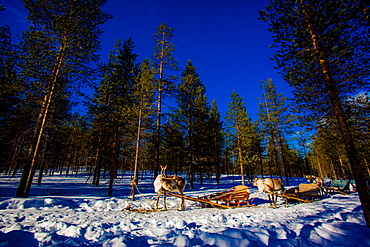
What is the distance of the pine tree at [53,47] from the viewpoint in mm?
8938

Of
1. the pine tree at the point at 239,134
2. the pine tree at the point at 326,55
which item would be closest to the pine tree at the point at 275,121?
the pine tree at the point at 239,134

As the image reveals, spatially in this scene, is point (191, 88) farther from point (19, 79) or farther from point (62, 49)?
point (19, 79)

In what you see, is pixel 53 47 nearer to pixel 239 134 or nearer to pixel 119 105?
pixel 119 105

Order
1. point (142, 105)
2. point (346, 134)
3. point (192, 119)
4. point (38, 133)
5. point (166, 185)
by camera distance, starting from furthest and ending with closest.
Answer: point (192, 119) → point (142, 105) → point (38, 133) → point (166, 185) → point (346, 134)

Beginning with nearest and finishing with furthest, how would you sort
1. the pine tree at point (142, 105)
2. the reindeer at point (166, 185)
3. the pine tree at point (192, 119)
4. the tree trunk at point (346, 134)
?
the tree trunk at point (346, 134) < the reindeer at point (166, 185) < the pine tree at point (142, 105) < the pine tree at point (192, 119)

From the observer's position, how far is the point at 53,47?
9625 millimetres

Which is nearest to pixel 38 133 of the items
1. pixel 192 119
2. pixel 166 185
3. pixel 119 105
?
pixel 119 105

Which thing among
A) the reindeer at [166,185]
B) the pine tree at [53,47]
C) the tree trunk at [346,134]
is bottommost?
the reindeer at [166,185]

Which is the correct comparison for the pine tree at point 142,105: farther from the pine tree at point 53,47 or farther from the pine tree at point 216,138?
the pine tree at point 216,138

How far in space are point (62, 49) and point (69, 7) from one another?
3.28 m

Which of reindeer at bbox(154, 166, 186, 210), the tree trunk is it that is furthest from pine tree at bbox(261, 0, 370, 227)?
reindeer at bbox(154, 166, 186, 210)

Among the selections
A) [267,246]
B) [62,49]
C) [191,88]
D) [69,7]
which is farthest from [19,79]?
[191,88]

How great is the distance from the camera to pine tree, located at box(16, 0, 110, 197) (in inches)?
352

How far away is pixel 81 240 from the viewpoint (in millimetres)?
3506
